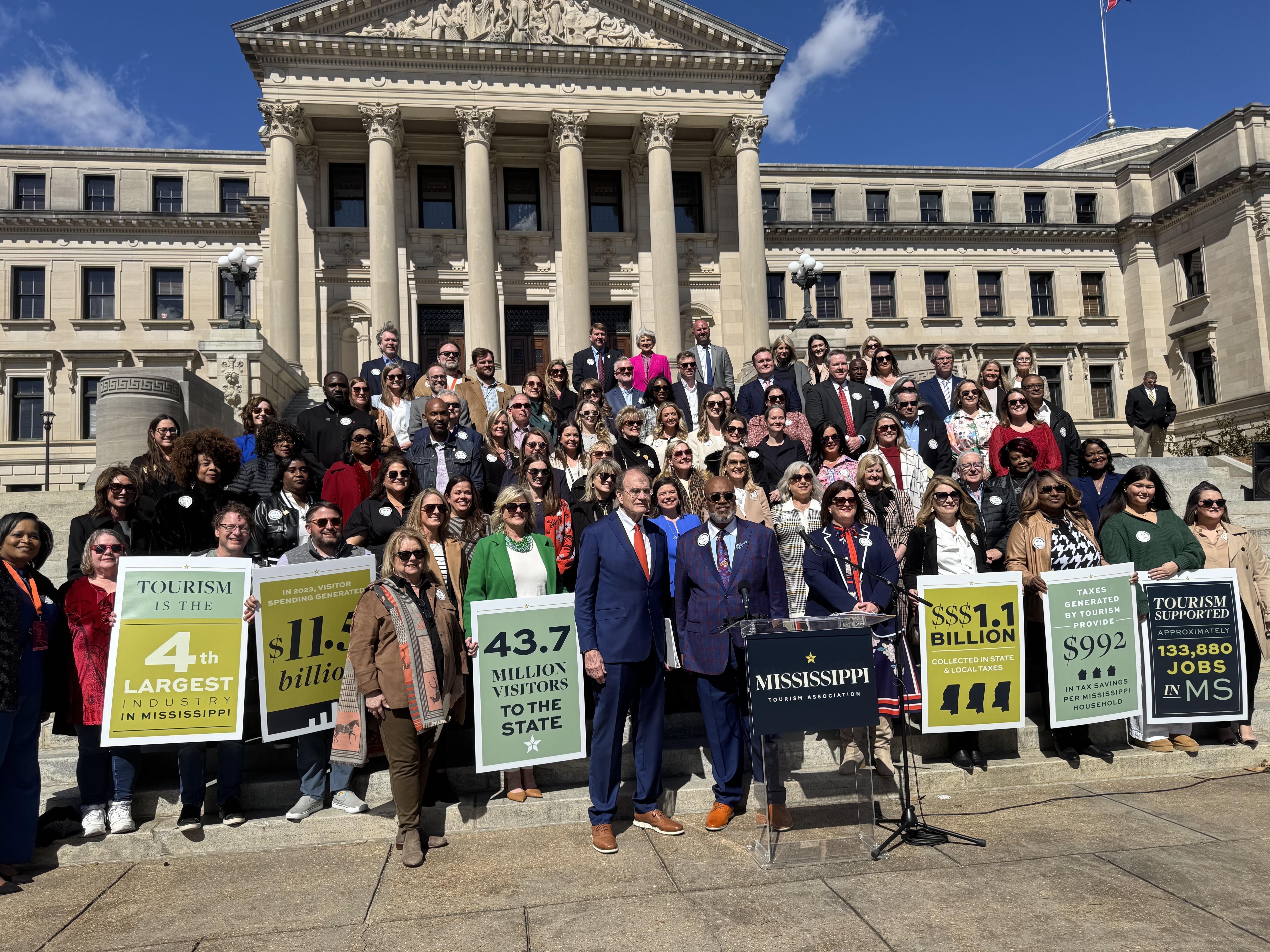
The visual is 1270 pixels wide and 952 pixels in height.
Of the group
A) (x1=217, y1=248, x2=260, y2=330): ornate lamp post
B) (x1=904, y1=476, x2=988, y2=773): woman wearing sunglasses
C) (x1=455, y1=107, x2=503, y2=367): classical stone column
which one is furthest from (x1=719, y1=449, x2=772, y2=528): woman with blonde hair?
(x1=455, y1=107, x2=503, y2=367): classical stone column

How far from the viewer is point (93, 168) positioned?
44.3m

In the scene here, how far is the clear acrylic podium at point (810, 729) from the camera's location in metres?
5.29

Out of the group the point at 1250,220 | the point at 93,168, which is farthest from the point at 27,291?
the point at 1250,220

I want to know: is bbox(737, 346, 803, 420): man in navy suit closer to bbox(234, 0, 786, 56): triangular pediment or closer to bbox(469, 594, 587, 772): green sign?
bbox(469, 594, 587, 772): green sign

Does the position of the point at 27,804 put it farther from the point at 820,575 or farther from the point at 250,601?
the point at 820,575

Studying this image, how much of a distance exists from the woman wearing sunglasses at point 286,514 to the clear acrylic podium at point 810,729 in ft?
13.2

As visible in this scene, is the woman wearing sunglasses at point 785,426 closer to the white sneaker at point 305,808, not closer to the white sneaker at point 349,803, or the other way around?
the white sneaker at point 349,803

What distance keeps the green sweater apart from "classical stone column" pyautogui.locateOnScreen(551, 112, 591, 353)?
949 inches

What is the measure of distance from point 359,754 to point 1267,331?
1955 inches

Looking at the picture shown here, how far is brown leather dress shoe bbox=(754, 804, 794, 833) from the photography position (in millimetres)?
5273

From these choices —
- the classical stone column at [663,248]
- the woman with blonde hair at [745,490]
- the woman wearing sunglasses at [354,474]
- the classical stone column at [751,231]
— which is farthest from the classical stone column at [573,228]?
the woman with blonde hair at [745,490]

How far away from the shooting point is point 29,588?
5.68m

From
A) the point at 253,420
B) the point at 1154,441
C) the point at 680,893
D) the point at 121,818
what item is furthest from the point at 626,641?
the point at 1154,441

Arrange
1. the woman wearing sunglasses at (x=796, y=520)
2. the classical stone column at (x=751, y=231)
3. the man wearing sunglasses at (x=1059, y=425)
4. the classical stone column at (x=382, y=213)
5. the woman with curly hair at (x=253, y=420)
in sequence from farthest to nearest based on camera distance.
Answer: the classical stone column at (x=751, y=231)
the classical stone column at (x=382, y=213)
the man wearing sunglasses at (x=1059, y=425)
the woman with curly hair at (x=253, y=420)
the woman wearing sunglasses at (x=796, y=520)
